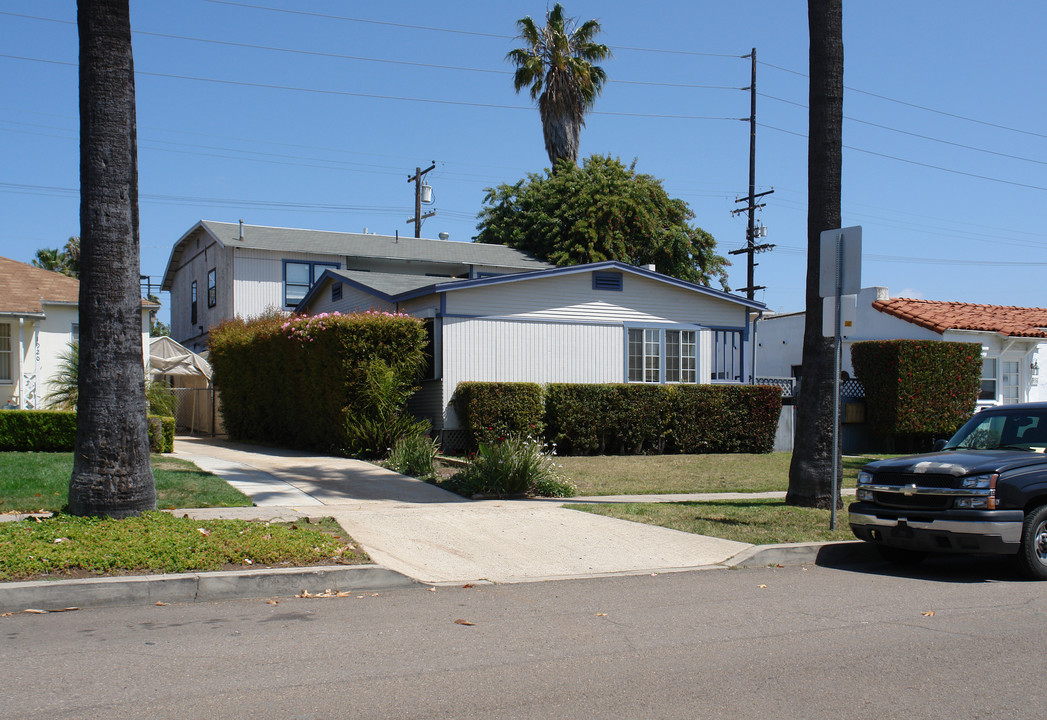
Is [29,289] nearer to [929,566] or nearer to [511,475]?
[511,475]

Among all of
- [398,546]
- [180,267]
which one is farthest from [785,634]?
[180,267]

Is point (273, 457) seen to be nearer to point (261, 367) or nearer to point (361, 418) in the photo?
point (361, 418)

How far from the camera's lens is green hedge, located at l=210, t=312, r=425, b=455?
16.7 metres

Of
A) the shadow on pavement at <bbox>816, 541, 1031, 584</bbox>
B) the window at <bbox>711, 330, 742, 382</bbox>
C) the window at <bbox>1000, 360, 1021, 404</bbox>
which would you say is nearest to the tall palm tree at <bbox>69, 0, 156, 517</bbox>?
the shadow on pavement at <bbox>816, 541, 1031, 584</bbox>

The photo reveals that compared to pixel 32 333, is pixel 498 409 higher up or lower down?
lower down

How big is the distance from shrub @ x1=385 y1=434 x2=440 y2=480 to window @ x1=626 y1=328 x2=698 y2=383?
7.52 metres

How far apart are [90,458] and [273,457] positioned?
9013 mm

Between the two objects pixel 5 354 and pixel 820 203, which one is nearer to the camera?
pixel 820 203

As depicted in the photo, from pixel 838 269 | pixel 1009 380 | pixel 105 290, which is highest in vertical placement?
pixel 838 269

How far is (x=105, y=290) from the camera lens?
8750 mm

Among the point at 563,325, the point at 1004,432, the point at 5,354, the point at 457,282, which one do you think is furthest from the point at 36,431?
the point at 1004,432

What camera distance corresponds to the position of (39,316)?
20.6 m

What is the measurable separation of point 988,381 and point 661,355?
1037 cm

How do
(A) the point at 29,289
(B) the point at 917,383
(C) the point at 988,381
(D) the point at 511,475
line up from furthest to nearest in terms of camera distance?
1. (C) the point at 988,381
2. (B) the point at 917,383
3. (A) the point at 29,289
4. (D) the point at 511,475
